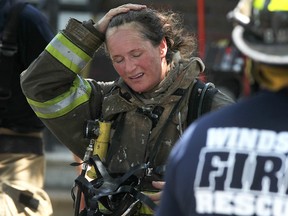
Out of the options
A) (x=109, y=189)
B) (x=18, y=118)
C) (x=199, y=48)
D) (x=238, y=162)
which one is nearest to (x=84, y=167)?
(x=109, y=189)

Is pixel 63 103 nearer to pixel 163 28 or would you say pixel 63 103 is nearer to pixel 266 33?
pixel 163 28

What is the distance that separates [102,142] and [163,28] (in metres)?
0.50

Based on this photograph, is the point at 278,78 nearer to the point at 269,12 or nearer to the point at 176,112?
the point at 269,12

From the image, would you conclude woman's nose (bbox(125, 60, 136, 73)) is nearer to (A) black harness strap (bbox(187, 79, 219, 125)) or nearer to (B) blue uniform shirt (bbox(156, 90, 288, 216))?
(A) black harness strap (bbox(187, 79, 219, 125))

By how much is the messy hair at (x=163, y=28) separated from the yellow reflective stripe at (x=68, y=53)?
0.18m

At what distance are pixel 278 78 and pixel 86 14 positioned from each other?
22.8 feet

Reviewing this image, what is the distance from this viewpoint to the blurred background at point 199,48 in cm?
776

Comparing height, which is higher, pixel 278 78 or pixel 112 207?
pixel 278 78

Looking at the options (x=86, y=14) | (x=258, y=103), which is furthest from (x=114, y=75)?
(x=258, y=103)

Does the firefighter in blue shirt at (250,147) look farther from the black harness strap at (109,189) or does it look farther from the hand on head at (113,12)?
the hand on head at (113,12)

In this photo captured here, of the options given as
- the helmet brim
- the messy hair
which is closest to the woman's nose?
the messy hair

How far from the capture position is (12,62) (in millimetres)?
4176

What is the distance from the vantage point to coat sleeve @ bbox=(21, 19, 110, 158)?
3.55 metres

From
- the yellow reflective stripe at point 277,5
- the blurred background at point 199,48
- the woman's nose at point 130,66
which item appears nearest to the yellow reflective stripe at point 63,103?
the woman's nose at point 130,66
